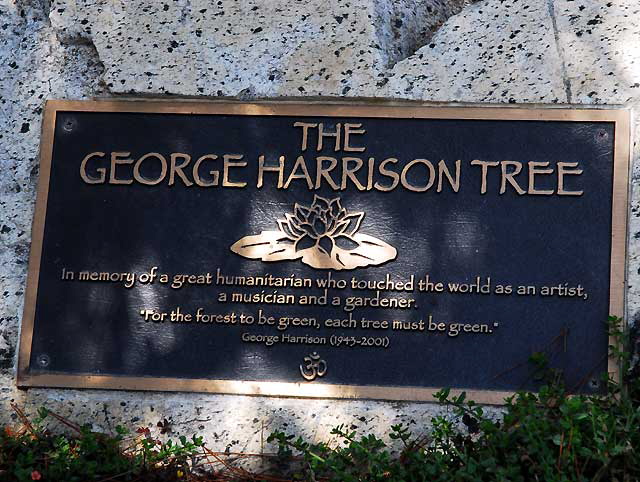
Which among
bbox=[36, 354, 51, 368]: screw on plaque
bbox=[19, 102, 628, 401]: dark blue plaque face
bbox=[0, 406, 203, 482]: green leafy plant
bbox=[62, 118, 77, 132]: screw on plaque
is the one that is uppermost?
bbox=[62, 118, 77, 132]: screw on plaque

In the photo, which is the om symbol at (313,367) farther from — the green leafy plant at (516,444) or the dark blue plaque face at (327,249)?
the green leafy plant at (516,444)

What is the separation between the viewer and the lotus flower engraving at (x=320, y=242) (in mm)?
4375

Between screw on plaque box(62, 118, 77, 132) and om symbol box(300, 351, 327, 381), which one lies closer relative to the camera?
om symbol box(300, 351, 327, 381)

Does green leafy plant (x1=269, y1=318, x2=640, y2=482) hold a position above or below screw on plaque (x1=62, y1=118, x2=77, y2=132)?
below

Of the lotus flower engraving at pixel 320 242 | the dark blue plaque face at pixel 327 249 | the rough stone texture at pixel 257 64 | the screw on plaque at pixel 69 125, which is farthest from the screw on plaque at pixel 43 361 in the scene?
the screw on plaque at pixel 69 125

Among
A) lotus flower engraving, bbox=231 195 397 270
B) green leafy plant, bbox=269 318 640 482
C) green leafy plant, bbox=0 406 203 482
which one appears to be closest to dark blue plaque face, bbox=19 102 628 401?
lotus flower engraving, bbox=231 195 397 270

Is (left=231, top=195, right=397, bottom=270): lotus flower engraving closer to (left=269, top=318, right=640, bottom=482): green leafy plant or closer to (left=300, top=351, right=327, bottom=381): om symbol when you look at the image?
(left=300, top=351, right=327, bottom=381): om symbol

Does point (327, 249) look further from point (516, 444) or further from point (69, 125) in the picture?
point (69, 125)

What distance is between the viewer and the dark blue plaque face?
4.25m

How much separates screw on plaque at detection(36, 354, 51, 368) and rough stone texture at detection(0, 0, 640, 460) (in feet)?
0.42

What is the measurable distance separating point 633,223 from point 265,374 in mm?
1723

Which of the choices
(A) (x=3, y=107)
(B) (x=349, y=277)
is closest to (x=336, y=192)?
(B) (x=349, y=277)

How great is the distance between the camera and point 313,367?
427 cm

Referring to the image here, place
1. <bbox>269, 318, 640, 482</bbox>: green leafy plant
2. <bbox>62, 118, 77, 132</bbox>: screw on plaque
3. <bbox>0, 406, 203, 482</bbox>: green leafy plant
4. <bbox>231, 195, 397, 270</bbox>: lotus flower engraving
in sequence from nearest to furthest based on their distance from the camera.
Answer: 1. <bbox>269, 318, 640, 482</bbox>: green leafy plant
2. <bbox>0, 406, 203, 482</bbox>: green leafy plant
3. <bbox>231, 195, 397, 270</bbox>: lotus flower engraving
4. <bbox>62, 118, 77, 132</bbox>: screw on plaque
